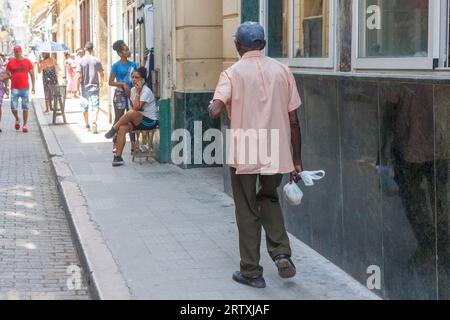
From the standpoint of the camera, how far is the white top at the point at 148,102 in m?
11.9

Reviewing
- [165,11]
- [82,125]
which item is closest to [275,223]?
[165,11]

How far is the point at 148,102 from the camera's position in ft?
39.4

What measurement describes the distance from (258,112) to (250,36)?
1.79 feet

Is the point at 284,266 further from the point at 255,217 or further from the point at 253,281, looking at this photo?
the point at 255,217

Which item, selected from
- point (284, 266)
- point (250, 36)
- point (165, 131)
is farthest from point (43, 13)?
point (284, 266)

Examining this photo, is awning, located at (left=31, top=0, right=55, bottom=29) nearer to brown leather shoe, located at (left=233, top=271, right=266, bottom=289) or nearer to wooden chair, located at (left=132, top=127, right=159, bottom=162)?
wooden chair, located at (left=132, top=127, right=159, bottom=162)

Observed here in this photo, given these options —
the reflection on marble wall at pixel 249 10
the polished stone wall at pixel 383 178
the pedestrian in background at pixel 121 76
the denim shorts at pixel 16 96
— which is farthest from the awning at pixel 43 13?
the polished stone wall at pixel 383 178

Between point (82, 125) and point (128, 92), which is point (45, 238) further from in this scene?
point (82, 125)

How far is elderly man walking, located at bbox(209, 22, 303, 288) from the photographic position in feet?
17.9

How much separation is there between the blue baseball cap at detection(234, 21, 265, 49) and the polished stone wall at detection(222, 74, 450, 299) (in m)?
0.73

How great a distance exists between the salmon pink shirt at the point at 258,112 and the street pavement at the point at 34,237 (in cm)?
173

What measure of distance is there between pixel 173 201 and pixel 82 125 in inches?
408

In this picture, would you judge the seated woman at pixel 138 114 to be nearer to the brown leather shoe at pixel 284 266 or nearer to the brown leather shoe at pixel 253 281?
the brown leather shoe at pixel 253 281

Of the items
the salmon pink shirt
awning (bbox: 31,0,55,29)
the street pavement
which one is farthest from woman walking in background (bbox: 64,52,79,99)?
the salmon pink shirt
